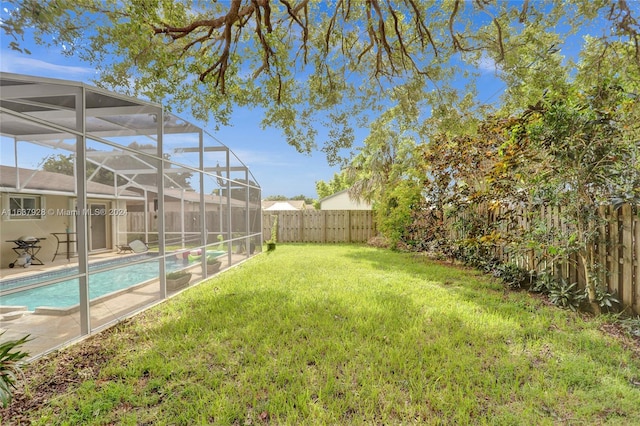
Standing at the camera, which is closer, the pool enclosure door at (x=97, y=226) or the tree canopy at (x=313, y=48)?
the tree canopy at (x=313, y=48)

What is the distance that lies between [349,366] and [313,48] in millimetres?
5704

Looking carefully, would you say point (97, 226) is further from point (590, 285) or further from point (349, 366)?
point (590, 285)

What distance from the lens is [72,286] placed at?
3869 millimetres

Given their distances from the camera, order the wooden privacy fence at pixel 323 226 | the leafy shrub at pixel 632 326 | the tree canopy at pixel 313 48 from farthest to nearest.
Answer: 1. the wooden privacy fence at pixel 323 226
2. the tree canopy at pixel 313 48
3. the leafy shrub at pixel 632 326

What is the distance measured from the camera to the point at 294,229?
48.4ft

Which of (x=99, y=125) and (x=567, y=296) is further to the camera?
(x=99, y=125)

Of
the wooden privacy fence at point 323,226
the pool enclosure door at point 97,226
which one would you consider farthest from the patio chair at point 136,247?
the wooden privacy fence at point 323,226

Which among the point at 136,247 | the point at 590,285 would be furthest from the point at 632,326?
the point at 136,247

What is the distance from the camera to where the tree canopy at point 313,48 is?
3.78 metres

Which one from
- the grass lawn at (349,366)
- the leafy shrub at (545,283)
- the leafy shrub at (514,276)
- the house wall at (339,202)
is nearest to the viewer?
the grass lawn at (349,366)

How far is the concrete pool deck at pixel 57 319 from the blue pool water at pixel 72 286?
0.10 metres

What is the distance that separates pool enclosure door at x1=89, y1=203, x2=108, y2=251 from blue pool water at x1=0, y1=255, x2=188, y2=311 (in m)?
0.37

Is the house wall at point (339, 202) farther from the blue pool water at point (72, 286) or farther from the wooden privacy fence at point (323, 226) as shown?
the blue pool water at point (72, 286)

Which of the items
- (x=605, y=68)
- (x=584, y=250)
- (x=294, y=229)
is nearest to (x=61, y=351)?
(x=584, y=250)
